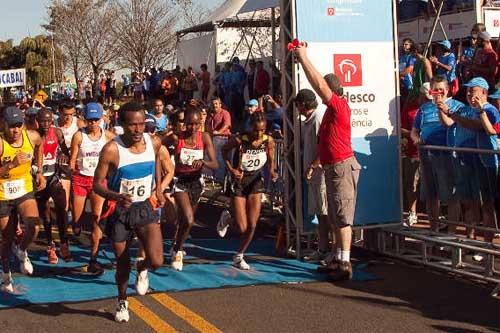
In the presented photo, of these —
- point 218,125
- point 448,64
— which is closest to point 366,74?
point 448,64

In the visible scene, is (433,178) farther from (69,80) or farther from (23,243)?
(69,80)

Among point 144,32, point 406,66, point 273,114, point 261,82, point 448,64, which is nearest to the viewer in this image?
point 448,64

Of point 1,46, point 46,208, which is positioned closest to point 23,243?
point 46,208

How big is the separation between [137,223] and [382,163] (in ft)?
11.8

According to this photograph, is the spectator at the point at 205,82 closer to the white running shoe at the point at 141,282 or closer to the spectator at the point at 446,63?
the spectator at the point at 446,63

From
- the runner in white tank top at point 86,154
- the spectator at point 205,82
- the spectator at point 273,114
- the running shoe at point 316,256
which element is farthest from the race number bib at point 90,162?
the spectator at point 205,82

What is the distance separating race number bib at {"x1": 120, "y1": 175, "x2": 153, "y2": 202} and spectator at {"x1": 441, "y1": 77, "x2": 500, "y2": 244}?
363cm

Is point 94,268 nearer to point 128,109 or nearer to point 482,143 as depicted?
point 128,109

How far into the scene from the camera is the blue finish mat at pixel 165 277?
7715 millimetres

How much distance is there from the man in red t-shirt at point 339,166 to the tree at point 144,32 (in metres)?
36.0

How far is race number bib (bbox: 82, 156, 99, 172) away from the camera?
922 cm

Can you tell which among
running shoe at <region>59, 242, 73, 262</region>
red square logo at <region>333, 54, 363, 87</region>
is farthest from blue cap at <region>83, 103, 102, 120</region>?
red square logo at <region>333, 54, 363, 87</region>

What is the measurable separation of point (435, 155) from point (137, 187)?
377cm

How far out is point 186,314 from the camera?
6.92 m
